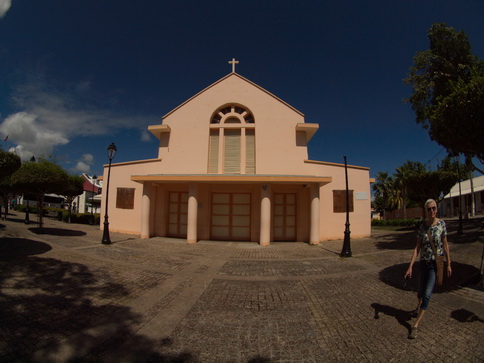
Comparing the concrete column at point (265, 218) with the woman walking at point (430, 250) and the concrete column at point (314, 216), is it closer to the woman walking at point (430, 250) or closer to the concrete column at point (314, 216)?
the concrete column at point (314, 216)

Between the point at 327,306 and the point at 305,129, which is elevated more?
the point at 305,129

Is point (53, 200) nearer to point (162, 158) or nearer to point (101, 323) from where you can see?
point (162, 158)

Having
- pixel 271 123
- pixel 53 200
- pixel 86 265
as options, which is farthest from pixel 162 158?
pixel 53 200

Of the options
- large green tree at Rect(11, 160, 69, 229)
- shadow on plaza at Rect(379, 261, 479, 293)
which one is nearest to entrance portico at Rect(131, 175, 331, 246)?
large green tree at Rect(11, 160, 69, 229)

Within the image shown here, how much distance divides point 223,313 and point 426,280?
317 cm

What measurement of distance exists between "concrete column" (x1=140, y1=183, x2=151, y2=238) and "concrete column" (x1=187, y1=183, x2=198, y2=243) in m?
2.44

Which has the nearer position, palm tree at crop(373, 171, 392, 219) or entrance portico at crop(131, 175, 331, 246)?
entrance portico at crop(131, 175, 331, 246)

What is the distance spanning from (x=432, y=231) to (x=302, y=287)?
2750 mm

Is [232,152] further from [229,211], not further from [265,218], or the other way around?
[265,218]

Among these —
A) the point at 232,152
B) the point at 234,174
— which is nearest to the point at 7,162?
the point at 234,174

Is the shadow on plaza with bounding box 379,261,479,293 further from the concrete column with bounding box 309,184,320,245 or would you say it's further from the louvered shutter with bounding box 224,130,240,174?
the louvered shutter with bounding box 224,130,240,174

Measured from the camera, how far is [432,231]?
3406 mm

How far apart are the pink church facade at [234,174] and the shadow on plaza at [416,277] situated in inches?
221

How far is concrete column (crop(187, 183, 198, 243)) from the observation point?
11.1 metres
